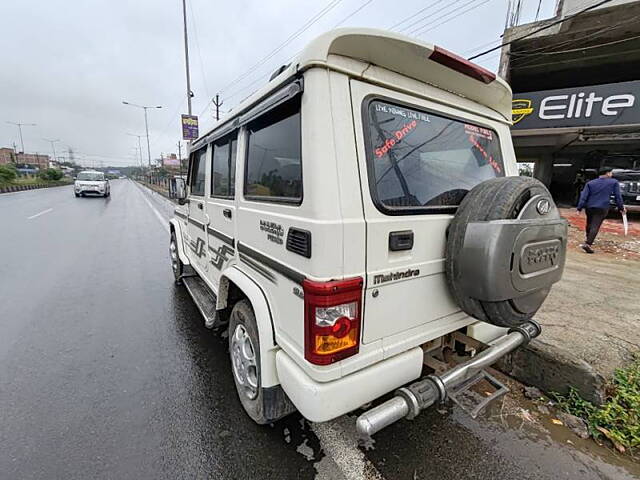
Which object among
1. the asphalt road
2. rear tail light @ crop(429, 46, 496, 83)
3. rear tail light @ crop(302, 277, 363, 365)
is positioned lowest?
the asphalt road

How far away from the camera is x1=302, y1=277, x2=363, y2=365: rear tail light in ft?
4.86

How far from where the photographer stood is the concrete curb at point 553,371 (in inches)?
91.0

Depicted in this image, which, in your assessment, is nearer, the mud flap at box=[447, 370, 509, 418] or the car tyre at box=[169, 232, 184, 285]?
the mud flap at box=[447, 370, 509, 418]

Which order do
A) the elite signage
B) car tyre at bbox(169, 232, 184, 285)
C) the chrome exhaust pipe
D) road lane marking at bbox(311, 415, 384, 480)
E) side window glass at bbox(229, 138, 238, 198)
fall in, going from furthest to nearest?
1. the elite signage
2. car tyre at bbox(169, 232, 184, 285)
3. side window glass at bbox(229, 138, 238, 198)
4. road lane marking at bbox(311, 415, 384, 480)
5. the chrome exhaust pipe

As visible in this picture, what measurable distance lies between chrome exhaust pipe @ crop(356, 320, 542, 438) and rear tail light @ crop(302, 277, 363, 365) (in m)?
0.30

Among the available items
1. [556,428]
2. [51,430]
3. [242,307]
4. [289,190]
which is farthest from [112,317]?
[556,428]

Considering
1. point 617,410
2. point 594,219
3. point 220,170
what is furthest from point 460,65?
point 594,219

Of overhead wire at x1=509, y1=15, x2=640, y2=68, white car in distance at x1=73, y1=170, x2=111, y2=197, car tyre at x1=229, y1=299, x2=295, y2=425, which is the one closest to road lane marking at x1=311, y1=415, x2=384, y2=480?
car tyre at x1=229, y1=299, x2=295, y2=425

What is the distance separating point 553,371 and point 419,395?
5.44 feet

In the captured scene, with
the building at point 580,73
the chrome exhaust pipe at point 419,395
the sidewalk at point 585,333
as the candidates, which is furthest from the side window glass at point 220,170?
the building at point 580,73

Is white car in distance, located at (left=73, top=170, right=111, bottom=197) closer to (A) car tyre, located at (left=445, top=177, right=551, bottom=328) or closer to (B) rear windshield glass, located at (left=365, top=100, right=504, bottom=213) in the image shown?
(B) rear windshield glass, located at (left=365, top=100, right=504, bottom=213)

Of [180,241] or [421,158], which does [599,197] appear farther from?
[180,241]

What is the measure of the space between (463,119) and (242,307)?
6.68ft

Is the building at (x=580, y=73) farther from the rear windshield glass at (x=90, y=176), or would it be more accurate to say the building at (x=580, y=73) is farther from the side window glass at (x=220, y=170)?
the rear windshield glass at (x=90, y=176)
